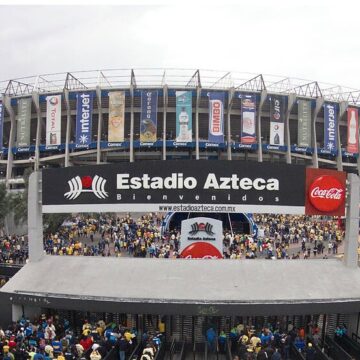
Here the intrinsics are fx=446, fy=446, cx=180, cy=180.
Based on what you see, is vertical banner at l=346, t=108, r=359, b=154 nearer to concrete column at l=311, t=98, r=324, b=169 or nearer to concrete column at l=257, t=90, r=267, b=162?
concrete column at l=311, t=98, r=324, b=169

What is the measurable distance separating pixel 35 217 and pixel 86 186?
108 inches

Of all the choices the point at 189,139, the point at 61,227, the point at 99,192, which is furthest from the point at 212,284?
the point at 189,139

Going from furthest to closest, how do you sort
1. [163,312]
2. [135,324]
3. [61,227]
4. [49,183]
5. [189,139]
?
[189,139], [61,227], [49,183], [135,324], [163,312]

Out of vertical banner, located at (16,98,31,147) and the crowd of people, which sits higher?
vertical banner, located at (16,98,31,147)

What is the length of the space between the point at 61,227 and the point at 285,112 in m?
44.3

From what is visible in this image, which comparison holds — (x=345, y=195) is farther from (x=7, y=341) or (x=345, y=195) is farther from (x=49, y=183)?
(x=7, y=341)

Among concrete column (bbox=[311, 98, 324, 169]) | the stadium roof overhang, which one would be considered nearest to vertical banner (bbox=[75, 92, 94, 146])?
concrete column (bbox=[311, 98, 324, 169])

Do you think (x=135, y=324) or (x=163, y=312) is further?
(x=135, y=324)

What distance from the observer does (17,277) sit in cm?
1981

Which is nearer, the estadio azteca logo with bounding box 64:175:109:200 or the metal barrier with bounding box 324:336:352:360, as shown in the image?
the metal barrier with bounding box 324:336:352:360

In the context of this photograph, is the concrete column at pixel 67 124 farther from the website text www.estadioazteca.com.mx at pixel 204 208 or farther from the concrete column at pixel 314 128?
the website text www.estadioazteca.com.mx at pixel 204 208

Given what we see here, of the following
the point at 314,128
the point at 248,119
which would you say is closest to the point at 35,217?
the point at 248,119

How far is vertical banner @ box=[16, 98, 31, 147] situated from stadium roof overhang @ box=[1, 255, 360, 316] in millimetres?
55081

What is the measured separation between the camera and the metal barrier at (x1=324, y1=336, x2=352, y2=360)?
15.9 m
